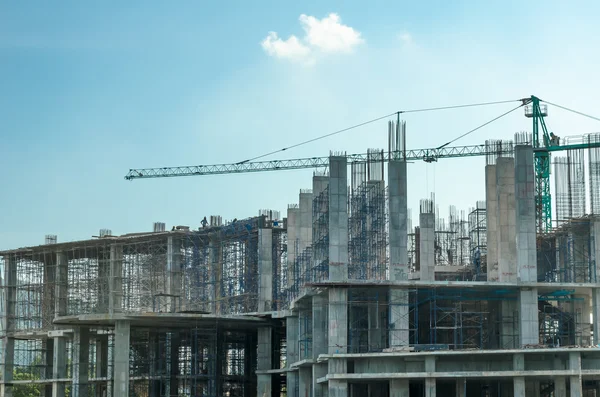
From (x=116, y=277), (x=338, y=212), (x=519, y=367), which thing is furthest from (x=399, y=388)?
(x=116, y=277)

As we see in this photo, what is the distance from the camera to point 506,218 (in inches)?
2357

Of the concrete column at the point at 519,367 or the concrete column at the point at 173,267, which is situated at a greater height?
the concrete column at the point at 173,267

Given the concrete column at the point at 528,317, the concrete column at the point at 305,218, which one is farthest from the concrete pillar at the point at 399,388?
the concrete column at the point at 305,218

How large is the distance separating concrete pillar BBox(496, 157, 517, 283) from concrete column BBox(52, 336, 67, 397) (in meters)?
37.6

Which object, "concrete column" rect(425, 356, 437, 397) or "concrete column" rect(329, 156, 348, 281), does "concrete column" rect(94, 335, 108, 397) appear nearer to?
"concrete column" rect(329, 156, 348, 281)

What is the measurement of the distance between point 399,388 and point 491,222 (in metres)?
12.5

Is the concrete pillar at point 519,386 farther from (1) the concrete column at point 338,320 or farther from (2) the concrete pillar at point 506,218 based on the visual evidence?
(1) the concrete column at point 338,320

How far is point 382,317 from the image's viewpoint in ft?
207

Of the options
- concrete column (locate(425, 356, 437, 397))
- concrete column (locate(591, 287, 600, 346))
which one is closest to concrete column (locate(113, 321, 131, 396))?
concrete column (locate(425, 356, 437, 397))

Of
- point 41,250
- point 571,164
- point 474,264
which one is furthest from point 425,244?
point 41,250

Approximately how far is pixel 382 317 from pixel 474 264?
9764 mm

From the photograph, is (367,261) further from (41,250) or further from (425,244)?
(41,250)

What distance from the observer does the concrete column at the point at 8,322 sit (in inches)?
3314

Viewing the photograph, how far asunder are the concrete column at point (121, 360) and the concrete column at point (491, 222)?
24153mm
